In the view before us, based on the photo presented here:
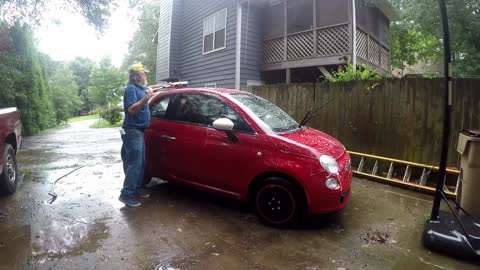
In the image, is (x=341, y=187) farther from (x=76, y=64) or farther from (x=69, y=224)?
(x=76, y=64)

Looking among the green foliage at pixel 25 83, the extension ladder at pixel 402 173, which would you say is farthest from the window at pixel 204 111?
the green foliage at pixel 25 83

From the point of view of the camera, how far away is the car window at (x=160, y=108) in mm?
4684

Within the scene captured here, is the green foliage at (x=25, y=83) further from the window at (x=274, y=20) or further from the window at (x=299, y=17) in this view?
the window at (x=299, y=17)

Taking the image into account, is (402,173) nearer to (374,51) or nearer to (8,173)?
(8,173)

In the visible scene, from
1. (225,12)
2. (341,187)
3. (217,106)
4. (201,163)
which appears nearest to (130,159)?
(201,163)

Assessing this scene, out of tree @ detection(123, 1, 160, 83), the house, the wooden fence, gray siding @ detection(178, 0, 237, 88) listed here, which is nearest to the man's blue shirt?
the wooden fence

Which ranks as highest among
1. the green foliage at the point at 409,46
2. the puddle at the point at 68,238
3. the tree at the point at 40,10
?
the green foliage at the point at 409,46

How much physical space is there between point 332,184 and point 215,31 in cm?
1079

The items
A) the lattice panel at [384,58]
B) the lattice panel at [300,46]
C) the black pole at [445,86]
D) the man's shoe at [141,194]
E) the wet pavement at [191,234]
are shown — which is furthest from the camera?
the lattice panel at [384,58]

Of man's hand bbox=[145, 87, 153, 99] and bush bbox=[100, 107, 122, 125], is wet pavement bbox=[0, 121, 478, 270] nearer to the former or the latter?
man's hand bbox=[145, 87, 153, 99]

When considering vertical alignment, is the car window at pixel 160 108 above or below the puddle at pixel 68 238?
above

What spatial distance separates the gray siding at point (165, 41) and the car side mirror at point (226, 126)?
479 inches

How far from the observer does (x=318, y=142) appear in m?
3.90

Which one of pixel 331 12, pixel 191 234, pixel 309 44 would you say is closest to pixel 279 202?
pixel 191 234
